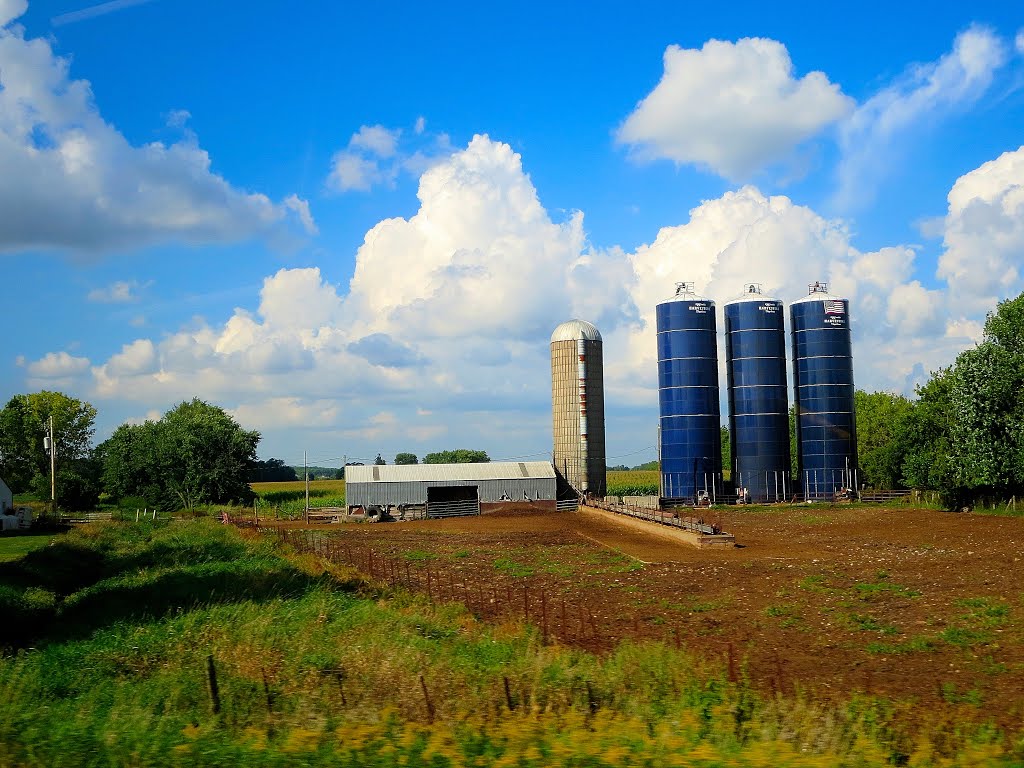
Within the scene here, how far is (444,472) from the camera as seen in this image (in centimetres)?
7181

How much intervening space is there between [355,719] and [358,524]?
181 feet

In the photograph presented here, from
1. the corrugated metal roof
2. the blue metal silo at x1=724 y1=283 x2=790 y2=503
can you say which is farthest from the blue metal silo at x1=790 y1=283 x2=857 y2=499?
the corrugated metal roof

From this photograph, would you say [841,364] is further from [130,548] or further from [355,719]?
[355,719]

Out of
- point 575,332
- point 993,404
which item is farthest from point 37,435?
point 993,404

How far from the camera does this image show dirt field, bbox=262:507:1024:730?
14.3 m

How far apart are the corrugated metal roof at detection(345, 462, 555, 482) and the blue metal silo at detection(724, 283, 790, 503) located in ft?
49.9

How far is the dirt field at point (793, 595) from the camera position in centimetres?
1431

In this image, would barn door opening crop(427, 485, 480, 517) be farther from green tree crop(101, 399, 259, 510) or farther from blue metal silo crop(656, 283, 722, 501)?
green tree crop(101, 399, 259, 510)

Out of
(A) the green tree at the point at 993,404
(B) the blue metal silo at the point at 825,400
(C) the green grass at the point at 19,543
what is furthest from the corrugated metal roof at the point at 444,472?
(A) the green tree at the point at 993,404

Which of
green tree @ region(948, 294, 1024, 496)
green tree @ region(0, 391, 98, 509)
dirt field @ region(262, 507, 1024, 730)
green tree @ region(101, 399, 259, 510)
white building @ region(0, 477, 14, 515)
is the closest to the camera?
dirt field @ region(262, 507, 1024, 730)

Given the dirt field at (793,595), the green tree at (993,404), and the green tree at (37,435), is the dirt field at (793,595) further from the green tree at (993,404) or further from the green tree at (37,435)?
the green tree at (37,435)

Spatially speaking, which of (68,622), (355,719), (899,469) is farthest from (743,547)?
(899,469)

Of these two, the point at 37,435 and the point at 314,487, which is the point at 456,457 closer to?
the point at 314,487

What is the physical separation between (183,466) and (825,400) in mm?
56390
